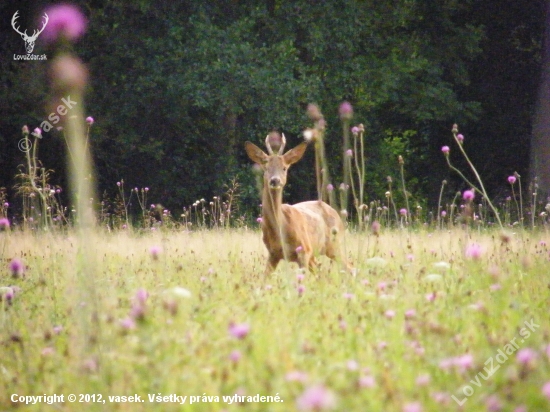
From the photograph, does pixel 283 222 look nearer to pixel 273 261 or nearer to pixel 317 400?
pixel 273 261

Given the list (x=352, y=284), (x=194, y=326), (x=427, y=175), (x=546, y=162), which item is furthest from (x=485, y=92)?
(x=194, y=326)

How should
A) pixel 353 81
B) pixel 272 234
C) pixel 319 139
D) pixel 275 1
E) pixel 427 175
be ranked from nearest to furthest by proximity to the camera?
pixel 319 139
pixel 272 234
pixel 353 81
pixel 275 1
pixel 427 175

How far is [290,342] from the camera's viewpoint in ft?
11.2

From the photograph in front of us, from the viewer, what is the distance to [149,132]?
20.2m

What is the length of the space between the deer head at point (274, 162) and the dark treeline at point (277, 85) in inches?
353

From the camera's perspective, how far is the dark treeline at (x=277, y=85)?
1775 cm

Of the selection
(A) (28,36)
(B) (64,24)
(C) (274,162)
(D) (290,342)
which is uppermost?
(A) (28,36)

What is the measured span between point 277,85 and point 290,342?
1470 cm

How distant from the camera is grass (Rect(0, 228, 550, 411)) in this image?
2773 mm

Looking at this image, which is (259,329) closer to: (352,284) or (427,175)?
(352,284)

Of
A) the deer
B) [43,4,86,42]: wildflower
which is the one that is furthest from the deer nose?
[43,4,86,42]: wildflower

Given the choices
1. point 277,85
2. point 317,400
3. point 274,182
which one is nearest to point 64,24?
point 317,400

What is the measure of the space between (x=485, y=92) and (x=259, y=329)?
19.8 metres

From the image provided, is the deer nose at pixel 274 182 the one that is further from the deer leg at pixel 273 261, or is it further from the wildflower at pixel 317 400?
the wildflower at pixel 317 400
